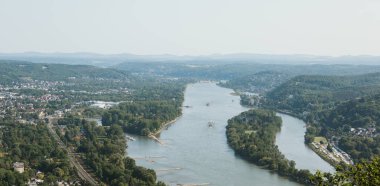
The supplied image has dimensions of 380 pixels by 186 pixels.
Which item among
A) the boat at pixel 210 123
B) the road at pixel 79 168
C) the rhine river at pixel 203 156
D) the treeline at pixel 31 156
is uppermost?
the treeline at pixel 31 156

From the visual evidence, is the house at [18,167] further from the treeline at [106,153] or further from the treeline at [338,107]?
the treeline at [338,107]

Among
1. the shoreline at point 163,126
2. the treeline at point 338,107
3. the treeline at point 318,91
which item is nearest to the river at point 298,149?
the treeline at point 338,107

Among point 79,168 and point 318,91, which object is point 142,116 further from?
point 318,91

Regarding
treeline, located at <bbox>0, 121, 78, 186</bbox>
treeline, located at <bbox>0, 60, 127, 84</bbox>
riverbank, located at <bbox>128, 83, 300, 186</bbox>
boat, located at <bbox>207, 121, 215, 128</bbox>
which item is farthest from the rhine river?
treeline, located at <bbox>0, 60, 127, 84</bbox>

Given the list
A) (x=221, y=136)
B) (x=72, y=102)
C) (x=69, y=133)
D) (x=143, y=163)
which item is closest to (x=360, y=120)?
(x=221, y=136)

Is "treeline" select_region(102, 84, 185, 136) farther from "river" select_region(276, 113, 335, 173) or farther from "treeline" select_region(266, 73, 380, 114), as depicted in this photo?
"treeline" select_region(266, 73, 380, 114)

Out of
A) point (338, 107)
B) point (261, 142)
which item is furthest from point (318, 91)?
point (261, 142)
